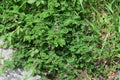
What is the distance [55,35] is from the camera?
340 cm

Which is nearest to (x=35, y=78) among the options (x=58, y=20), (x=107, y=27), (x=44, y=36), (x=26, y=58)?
(x=26, y=58)

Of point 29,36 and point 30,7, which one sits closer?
point 29,36

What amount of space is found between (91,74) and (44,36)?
2.23ft

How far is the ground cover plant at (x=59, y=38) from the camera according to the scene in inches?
136

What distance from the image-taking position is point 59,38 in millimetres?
3408

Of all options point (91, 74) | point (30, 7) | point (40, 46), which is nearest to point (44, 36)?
point (40, 46)

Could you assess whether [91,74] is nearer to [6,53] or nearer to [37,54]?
[37,54]

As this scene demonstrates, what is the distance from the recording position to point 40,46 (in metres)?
3.50

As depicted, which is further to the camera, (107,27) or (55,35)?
(107,27)

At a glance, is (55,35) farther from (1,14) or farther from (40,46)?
(1,14)

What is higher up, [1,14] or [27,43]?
[1,14]

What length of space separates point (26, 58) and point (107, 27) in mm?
1006

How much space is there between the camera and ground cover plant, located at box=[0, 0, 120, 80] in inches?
136

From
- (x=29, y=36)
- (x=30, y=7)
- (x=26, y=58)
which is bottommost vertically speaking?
(x=26, y=58)
